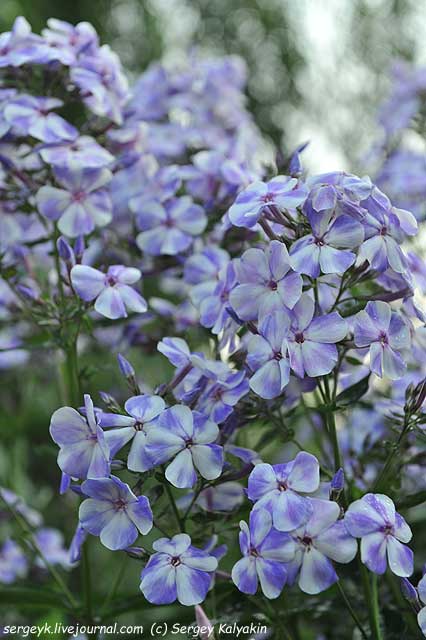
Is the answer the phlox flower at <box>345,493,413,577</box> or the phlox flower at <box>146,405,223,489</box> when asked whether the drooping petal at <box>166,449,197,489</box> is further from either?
the phlox flower at <box>345,493,413,577</box>

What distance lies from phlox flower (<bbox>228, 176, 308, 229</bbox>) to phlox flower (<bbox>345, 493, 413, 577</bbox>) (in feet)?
0.77

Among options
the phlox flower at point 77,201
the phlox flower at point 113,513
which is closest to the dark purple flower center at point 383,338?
the phlox flower at point 113,513

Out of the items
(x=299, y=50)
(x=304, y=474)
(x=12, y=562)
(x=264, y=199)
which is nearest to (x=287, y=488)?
(x=304, y=474)

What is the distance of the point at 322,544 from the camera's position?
576mm

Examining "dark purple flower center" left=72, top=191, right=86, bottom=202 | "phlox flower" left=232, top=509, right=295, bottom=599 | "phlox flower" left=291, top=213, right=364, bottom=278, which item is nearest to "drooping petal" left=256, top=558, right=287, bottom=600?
"phlox flower" left=232, top=509, right=295, bottom=599

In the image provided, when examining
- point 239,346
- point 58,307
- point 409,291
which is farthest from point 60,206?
point 409,291

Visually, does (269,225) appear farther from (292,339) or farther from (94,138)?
(94,138)

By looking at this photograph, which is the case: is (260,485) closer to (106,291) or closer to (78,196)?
(106,291)

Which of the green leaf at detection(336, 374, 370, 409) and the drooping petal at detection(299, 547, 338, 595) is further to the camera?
the green leaf at detection(336, 374, 370, 409)

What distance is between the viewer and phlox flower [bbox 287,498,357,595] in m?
0.57

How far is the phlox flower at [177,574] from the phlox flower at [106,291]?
0.21m

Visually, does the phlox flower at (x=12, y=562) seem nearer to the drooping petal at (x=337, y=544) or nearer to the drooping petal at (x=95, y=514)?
the drooping petal at (x=95, y=514)

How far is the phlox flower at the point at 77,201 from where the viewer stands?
84 cm

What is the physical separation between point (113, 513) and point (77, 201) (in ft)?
1.19
